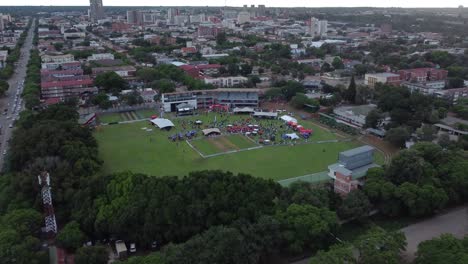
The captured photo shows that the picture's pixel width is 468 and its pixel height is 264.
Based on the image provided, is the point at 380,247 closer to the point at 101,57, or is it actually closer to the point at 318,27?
the point at 101,57

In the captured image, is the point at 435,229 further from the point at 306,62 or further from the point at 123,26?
the point at 123,26

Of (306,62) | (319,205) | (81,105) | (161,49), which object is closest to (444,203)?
(319,205)

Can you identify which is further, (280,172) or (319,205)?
(280,172)

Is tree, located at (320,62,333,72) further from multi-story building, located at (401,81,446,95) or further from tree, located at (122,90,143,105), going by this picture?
tree, located at (122,90,143,105)

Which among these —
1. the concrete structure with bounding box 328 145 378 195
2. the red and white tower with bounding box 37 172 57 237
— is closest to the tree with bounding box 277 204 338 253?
the concrete structure with bounding box 328 145 378 195

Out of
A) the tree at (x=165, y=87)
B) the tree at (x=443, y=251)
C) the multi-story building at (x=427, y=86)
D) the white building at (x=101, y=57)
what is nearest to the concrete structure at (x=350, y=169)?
the tree at (x=443, y=251)

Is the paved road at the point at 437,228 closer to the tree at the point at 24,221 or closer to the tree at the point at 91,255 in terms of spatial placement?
the tree at the point at 91,255
